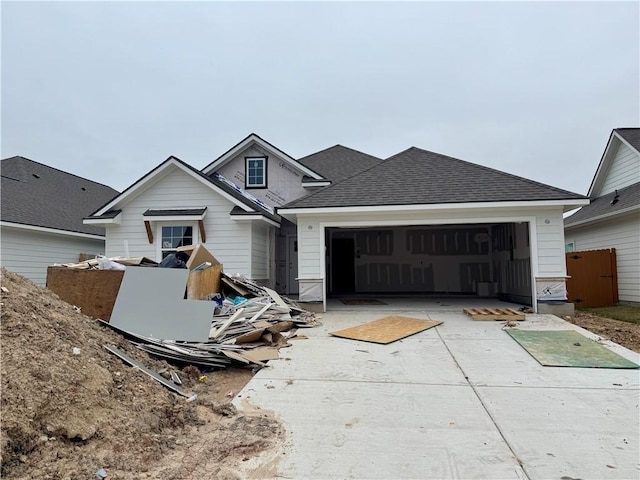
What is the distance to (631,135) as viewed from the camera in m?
13.2

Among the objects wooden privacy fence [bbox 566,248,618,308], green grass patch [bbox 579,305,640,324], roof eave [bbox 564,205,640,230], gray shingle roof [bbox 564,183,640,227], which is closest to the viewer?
green grass patch [bbox 579,305,640,324]

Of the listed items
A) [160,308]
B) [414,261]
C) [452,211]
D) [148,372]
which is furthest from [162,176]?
[414,261]

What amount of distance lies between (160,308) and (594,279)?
13257mm

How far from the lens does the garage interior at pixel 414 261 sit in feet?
51.2

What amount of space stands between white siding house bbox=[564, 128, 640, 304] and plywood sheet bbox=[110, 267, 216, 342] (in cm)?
1216

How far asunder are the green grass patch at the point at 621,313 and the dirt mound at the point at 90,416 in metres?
9.80

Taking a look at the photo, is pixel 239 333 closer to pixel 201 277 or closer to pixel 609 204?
pixel 201 277

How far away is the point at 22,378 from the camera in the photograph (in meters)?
2.88

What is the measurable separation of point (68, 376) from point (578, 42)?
53.4ft

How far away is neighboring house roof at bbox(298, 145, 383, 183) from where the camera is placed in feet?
55.2

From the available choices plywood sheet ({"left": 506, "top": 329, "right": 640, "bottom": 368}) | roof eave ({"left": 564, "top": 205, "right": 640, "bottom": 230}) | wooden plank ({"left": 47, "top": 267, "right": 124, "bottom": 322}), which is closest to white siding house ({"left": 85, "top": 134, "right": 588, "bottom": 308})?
roof eave ({"left": 564, "top": 205, "right": 640, "bottom": 230})

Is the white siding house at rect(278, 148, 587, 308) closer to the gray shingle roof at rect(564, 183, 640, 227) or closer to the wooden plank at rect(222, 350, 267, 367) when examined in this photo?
the gray shingle roof at rect(564, 183, 640, 227)

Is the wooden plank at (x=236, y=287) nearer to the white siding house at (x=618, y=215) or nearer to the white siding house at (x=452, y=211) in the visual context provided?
the white siding house at (x=452, y=211)

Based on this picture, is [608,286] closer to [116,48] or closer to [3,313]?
[3,313]
